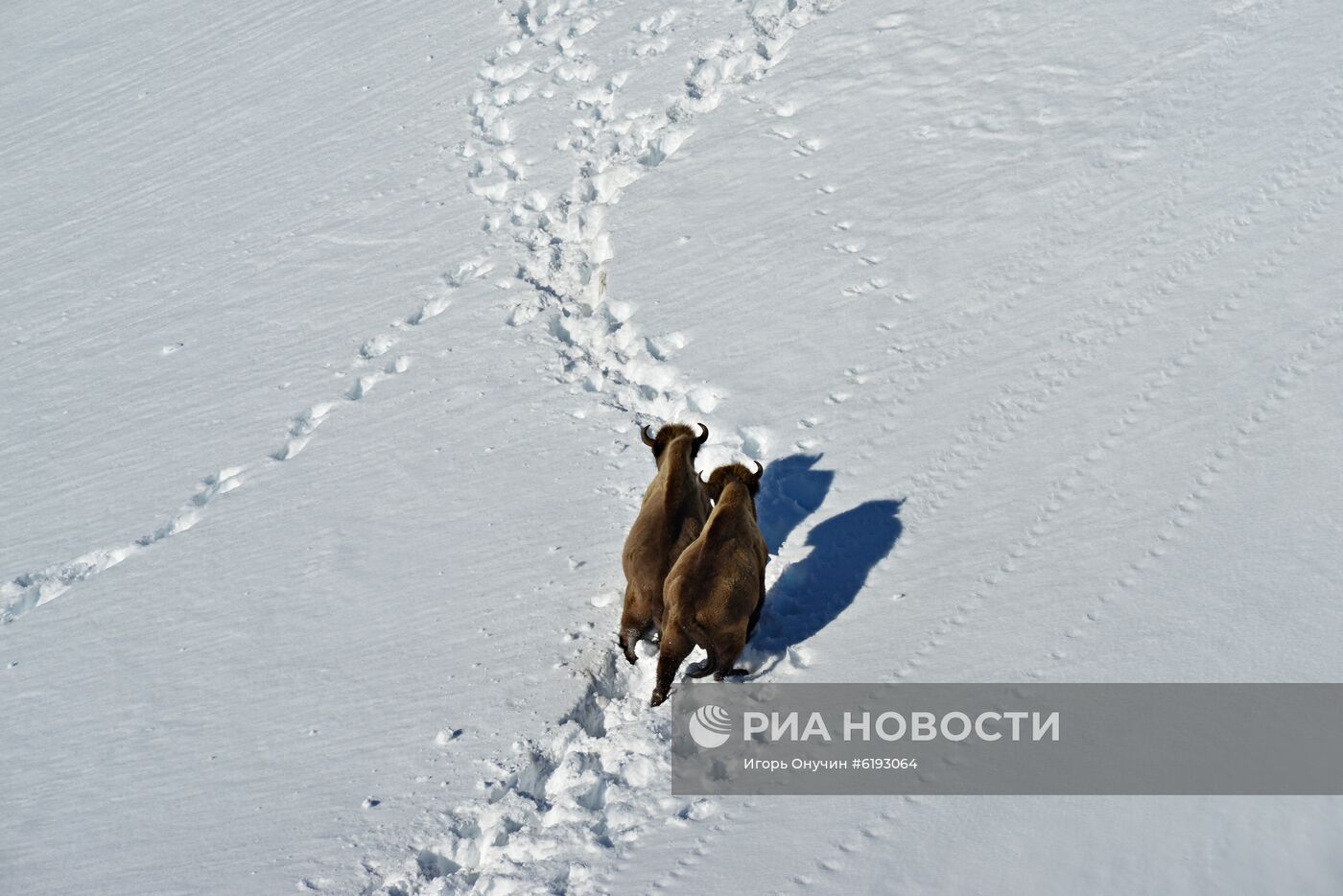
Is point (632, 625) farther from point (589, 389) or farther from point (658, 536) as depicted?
point (589, 389)

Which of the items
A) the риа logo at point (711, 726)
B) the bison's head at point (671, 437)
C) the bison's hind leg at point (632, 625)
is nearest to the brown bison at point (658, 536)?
the bison's hind leg at point (632, 625)

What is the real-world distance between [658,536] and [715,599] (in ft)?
2.51

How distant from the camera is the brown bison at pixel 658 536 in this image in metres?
7.49

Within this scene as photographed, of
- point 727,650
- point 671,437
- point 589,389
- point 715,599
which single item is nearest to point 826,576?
point 727,650

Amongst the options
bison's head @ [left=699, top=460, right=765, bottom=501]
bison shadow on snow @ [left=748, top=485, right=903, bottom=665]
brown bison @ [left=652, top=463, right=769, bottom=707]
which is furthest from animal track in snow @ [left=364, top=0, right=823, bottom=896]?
bison's head @ [left=699, top=460, right=765, bottom=501]

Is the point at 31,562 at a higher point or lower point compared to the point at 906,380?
lower

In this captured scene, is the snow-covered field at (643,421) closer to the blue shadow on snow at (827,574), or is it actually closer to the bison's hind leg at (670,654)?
the blue shadow on snow at (827,574)

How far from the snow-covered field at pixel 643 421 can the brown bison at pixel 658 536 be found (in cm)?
34

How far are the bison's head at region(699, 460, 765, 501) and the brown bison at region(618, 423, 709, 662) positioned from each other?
0.26 feet

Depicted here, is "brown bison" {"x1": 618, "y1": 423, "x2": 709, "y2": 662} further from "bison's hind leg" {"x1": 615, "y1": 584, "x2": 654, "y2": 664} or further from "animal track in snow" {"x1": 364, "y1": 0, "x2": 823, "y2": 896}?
"animal track in snow" {"x1": 364, "y1": 0, "x2": 823, "y2": 896}

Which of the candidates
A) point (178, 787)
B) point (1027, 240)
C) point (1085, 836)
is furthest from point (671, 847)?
point (1027, 240)

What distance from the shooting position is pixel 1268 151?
10.9 meters

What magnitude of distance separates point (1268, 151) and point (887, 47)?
451cm

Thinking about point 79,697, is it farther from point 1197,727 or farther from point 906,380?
point 1197,727
